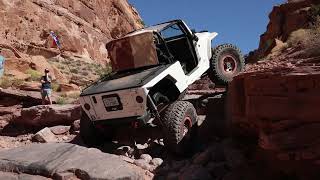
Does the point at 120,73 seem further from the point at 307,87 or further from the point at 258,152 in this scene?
the point at 307,87

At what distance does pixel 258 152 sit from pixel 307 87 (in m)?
1.79

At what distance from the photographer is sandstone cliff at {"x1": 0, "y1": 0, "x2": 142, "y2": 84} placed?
89.6ft

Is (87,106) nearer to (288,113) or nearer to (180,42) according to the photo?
(180,42)

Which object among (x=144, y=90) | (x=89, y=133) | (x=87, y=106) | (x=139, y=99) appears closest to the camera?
(x=144, y=90)

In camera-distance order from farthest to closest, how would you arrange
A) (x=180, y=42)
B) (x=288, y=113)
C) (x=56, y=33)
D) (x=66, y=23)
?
(x=66, y=23)
(x=56, y=33)
(x=180, y=42)
(x=288, y=113)

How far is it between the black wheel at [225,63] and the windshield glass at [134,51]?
1.67 metres

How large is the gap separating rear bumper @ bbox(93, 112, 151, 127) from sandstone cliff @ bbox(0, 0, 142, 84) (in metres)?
14.7

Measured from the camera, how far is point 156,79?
26.7ft

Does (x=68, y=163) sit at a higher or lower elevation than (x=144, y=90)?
lower

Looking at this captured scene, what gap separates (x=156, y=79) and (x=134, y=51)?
159 centimetres

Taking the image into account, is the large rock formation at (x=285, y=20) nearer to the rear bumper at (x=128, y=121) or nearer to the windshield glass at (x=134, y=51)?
the windshield glass at (x=134, y=51)

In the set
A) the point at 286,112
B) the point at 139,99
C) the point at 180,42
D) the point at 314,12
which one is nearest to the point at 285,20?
the point at 314,12

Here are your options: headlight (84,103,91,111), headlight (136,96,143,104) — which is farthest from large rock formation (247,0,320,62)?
headlight (136,96,143,104)

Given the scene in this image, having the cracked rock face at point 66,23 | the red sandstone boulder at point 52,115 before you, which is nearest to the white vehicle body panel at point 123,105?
the red sandstone boulder at point 52,115
